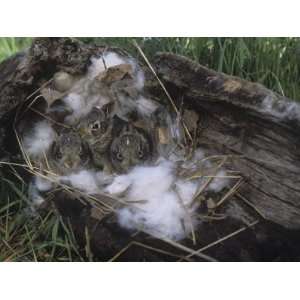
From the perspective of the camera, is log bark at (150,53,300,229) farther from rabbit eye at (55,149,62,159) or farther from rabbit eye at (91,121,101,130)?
rabbit eye at (55,149,62,159)

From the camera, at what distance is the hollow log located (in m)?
1.47

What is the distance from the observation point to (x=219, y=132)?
1539mm

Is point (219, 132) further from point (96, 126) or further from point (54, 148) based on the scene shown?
point (54, 148)

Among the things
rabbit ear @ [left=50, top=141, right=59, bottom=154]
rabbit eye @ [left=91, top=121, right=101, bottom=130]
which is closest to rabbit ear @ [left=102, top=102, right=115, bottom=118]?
rabbit eye @ [left=91, top=121, right=101, bottom=130]

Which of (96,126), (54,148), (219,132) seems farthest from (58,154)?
(219,132)

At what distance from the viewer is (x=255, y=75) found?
158 cm

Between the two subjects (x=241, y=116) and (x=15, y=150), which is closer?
(x=241, y=116)

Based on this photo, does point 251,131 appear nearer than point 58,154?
Yes
